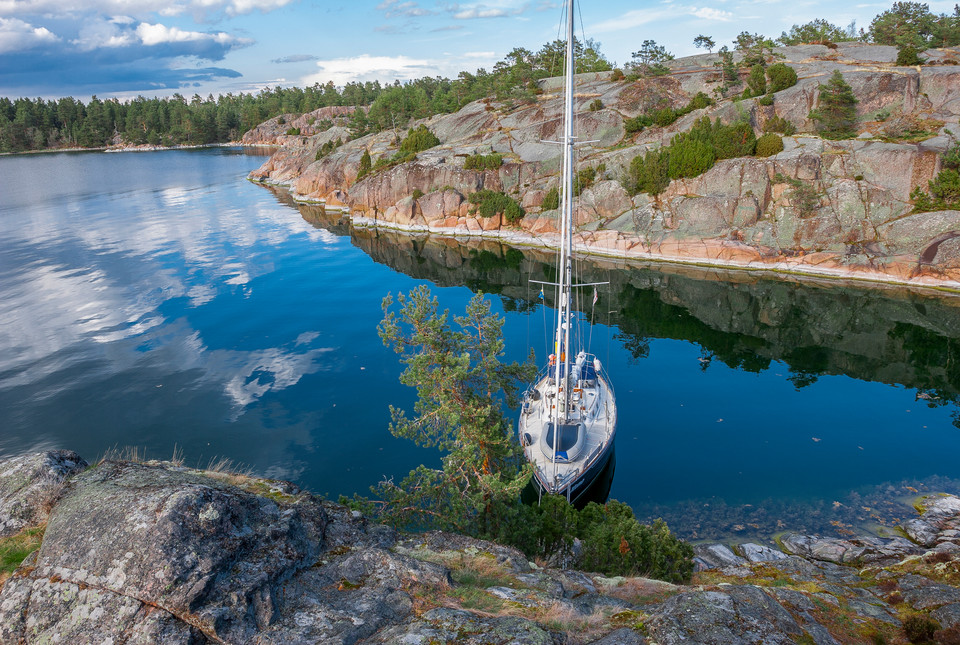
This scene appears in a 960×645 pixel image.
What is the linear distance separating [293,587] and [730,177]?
57493 millimetres

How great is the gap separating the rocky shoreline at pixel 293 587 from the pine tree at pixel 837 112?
58.0 meters

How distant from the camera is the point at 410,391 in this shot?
1169 inches

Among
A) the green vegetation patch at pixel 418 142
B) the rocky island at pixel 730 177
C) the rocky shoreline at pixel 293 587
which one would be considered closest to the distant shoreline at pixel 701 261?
the rocky island at pixel 730 177

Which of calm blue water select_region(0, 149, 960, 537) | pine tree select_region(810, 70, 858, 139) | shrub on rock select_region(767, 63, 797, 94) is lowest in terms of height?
calm blue water select_region(0, 149, 960, 537)

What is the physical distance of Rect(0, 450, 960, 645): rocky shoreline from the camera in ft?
22.3

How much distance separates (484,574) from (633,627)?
2.73 meters

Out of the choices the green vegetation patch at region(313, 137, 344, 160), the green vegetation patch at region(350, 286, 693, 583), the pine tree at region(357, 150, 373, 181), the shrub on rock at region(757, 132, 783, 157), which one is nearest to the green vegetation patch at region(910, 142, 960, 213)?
the shrub on rock at region(757, 132, 783, 157)

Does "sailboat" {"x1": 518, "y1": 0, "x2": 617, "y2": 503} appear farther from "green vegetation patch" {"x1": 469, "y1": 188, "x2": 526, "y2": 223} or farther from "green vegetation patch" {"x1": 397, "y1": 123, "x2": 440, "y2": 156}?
"green vegetation patch" {"x1": 397, "y1": 123, "x2": 440, "y2": 156}

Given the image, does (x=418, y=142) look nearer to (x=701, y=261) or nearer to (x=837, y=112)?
(x=701, y=261)

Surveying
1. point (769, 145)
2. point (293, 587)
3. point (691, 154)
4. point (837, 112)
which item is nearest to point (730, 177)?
point (691, 154)

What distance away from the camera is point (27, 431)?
81.0 feet

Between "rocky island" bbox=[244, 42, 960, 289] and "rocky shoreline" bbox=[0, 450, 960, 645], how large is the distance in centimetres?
3631

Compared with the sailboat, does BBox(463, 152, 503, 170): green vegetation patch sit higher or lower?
higher

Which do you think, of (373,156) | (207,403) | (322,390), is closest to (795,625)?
(322,390)
